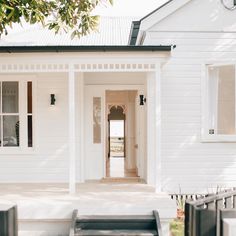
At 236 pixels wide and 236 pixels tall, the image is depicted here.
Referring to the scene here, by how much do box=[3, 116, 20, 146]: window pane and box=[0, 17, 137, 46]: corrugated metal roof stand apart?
4.22 meters

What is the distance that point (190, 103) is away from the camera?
8.49 meters

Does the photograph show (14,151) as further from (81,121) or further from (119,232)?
(119,232)

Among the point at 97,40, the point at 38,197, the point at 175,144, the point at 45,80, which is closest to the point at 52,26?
the point at 45,80

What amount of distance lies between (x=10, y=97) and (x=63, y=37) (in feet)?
19.2

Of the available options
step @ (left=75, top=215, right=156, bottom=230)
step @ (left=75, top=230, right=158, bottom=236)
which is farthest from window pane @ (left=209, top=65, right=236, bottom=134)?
step @ (left=75, top=230, right=158, bottom=236)

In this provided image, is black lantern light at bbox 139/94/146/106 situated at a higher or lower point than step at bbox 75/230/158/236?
higher

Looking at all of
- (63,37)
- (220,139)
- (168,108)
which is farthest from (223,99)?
(63,37)

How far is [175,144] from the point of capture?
8555mm

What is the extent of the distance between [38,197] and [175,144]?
3.54 meters

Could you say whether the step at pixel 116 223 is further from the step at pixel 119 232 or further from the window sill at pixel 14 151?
the window sill at pixel 14 151

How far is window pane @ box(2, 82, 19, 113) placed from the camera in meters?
8.81

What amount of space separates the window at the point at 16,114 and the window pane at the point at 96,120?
1651 millimetres

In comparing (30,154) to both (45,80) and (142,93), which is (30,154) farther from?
(142,93)

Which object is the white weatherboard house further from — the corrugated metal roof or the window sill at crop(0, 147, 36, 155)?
the corrugated metal roof
